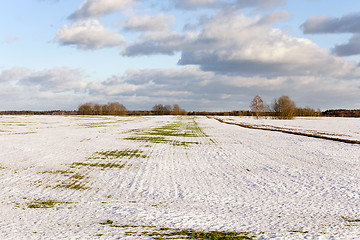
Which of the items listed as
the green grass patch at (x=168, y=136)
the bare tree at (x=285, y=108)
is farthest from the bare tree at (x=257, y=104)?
the green grass patch at (x=168, y=136)

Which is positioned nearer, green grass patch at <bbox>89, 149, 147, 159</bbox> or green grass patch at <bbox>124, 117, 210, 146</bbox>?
green grass patch at <bbox>89, 149, 147, 159</bbox>

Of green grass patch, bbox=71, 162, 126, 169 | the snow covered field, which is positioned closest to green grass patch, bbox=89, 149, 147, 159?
the snow covered field

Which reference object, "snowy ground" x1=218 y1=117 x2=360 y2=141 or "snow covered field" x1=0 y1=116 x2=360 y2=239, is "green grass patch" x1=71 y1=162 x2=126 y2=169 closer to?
"snow covered field" x1=0 y1=116 x2=360 y2=239

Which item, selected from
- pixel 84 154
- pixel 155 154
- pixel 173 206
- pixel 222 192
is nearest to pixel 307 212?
pixel 222 192

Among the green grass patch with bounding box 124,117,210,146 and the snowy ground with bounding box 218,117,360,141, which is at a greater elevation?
the green grass patch with bounding box 124,117,210,146

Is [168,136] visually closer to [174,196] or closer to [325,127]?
[174,196]

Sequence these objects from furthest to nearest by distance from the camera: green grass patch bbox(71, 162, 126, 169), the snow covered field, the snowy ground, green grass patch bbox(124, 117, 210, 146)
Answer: the snowy ground → green grass patch bbox(124, 117, 210, 146) → green grass patch bbox(71, 162, 126, 169) → the snow covered field

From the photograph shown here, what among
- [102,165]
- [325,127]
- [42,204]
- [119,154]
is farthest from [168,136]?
[325,127]

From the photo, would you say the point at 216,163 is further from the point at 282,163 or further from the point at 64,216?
the point at 64,216

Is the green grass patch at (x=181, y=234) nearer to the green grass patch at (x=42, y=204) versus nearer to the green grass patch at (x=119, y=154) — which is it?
the green grass patch at (x=42, y=204)

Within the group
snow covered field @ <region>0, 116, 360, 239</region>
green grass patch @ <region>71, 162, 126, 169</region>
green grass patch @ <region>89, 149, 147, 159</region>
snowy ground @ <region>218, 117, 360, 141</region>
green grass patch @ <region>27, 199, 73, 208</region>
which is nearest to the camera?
snow covered field @ <region>0, 116, 360, 239</region>

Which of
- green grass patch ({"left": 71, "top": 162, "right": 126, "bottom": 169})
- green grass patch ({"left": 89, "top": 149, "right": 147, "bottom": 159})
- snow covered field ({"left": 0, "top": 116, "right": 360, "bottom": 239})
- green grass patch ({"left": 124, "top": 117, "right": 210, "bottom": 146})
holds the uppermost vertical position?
green grass patch ({"left": 124, "top": 117, "right": 210, "bottom": 146})

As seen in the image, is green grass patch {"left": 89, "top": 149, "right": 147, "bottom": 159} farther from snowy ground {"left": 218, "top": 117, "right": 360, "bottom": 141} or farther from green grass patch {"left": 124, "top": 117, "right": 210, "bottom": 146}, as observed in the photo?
snowy ground {"left": 218, "top": 117, "right": 360, "bottom": 141}

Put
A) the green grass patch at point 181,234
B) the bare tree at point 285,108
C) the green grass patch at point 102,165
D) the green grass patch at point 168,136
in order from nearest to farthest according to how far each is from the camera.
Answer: the green grass patch at point 181,234 → the green grass patch at point 102,165 → the green grass patch at point 168,136 → the bare tree at point 285,108
